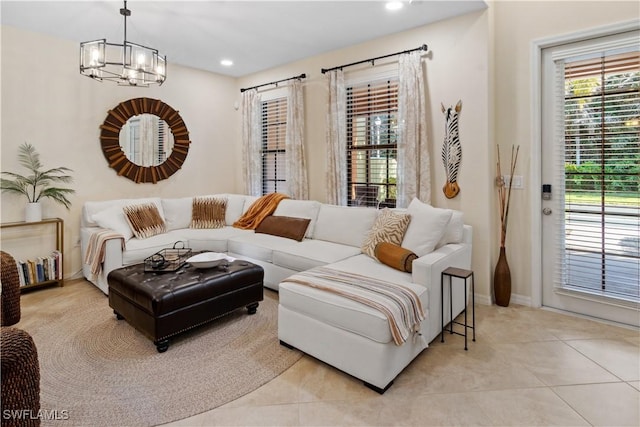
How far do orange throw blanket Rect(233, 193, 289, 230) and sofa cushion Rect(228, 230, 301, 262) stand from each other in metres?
0.34

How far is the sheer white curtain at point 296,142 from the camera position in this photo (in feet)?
15.6

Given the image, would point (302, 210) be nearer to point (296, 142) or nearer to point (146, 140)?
point (296, 142)

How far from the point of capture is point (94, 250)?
365 centimetres

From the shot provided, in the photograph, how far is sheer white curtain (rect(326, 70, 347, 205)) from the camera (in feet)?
14.1

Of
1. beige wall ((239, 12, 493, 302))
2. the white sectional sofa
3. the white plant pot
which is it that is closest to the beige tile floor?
A: the white sectional sofa

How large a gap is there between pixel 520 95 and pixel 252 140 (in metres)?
3.63

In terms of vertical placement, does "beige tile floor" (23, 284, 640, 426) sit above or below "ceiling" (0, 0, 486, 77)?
below

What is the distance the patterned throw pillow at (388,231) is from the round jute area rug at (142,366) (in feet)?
3.44

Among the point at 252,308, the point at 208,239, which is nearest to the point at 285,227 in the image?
the point at 208,239

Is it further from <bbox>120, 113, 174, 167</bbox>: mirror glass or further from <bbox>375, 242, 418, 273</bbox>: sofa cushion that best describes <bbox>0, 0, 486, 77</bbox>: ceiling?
<bbox>375, 242, 418, 273</bbox>: sofa cushion

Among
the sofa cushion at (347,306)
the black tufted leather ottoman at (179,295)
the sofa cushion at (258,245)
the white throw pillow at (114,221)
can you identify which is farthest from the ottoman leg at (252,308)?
the white throw pillow at (114,221)

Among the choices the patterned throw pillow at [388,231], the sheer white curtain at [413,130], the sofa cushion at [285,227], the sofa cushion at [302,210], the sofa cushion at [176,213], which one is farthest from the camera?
the sofa cushion at [176,213]

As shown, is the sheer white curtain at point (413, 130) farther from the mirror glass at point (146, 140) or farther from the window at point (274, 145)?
the mirror glass at point (146, 140)

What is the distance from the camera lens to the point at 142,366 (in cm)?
232
